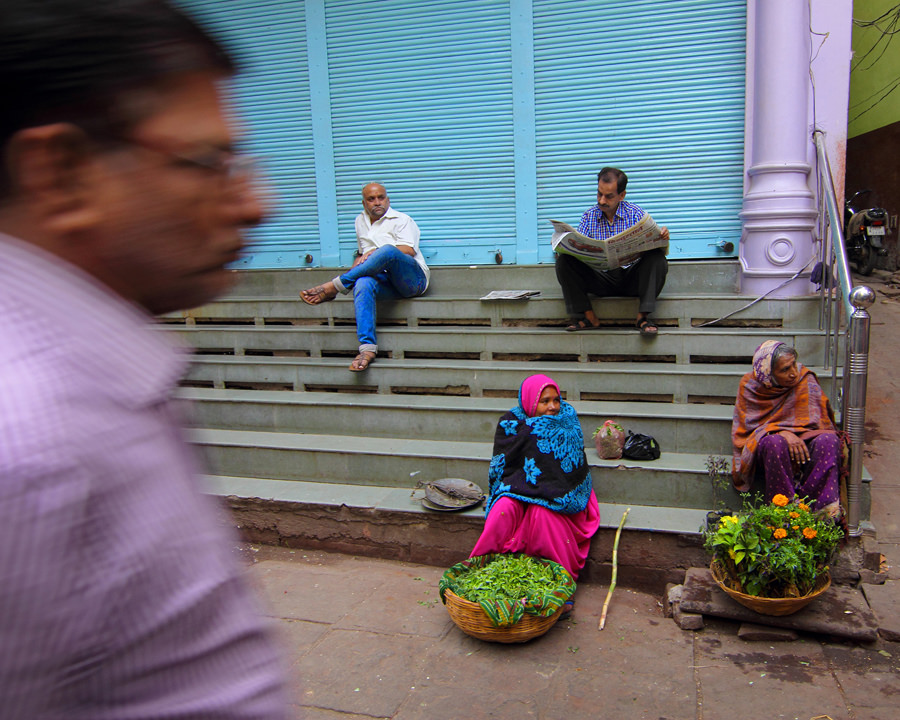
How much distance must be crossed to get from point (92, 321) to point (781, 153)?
624 cm

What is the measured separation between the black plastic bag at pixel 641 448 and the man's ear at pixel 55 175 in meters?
4.24

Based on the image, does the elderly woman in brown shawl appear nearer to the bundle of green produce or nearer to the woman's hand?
the woman's hand

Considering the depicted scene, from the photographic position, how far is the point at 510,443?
4.17 metres

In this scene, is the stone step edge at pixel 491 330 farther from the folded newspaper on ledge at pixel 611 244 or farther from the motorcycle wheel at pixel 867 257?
the motorcycle wheel at pixel 867 257

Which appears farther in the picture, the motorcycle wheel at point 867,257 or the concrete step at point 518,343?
the motorcycle wheel at point 867,257

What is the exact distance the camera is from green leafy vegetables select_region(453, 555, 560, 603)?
3.49 metres

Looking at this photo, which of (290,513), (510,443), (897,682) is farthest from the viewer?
(290,513)

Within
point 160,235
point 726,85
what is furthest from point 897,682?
point 726,85

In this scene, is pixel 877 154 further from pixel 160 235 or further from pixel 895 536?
pixel 160 235

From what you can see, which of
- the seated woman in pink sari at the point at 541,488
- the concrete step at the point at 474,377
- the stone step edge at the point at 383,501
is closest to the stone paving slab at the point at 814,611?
the stone step edge at the point at 383,501

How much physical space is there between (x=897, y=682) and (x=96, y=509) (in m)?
3.68

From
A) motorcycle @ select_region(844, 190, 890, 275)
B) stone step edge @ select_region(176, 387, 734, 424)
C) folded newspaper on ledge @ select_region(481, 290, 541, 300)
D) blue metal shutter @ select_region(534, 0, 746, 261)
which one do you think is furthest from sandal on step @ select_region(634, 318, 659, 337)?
motorcycle @ select_region(844, 190, 890, 275)

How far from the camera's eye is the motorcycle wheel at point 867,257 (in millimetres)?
10742

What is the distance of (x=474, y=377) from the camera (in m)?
5.57
